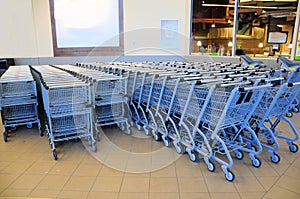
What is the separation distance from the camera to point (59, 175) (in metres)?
2.49

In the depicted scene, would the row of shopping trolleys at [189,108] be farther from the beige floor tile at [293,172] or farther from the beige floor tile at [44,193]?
the beige floor tile at [44,193]

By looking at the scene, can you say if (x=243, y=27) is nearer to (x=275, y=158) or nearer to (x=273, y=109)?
(x=273, y=109)

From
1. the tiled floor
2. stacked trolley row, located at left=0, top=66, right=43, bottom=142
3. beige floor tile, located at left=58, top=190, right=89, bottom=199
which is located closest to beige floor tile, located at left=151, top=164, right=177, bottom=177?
the tiled floor

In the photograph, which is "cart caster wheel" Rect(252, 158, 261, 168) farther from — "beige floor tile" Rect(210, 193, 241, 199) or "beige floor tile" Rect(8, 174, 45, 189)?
"beige floor tile" Rect(8, 174, 45, 189)

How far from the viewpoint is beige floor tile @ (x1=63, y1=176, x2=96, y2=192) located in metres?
2.26

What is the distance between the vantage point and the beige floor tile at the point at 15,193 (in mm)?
2160

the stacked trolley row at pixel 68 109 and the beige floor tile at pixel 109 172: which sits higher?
the stacked trolley row at pixel 68 109

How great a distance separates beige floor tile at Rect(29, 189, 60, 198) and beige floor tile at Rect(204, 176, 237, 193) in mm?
1520

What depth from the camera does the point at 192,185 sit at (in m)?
2.32

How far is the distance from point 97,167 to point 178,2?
20.7 feet

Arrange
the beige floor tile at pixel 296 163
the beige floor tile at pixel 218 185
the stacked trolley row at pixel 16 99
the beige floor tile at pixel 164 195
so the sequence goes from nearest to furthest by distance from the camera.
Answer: the beige floor tile at pixel 164 195, the beige floor tile at pixel 218 185, the beige floor tile at pixel 296 163, the stacked trolley row at pixel 16 99

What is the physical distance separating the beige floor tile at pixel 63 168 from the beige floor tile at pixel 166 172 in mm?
946

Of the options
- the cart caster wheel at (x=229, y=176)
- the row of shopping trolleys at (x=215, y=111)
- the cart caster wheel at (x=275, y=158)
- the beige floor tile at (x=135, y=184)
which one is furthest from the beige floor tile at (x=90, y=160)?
the cart caster wheel at (x=275, y=158)

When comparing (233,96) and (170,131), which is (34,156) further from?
(233,96)
